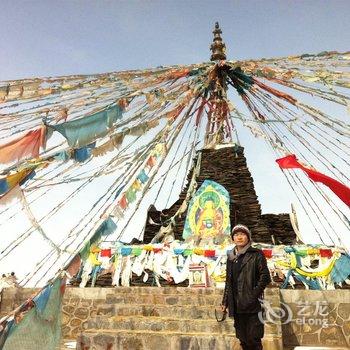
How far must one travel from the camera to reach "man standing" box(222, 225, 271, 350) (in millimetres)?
4684

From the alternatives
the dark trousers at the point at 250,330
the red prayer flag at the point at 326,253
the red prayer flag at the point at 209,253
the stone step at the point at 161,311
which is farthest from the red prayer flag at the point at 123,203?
the dark trousers at the point at 250,330

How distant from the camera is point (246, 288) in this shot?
4.79 metres

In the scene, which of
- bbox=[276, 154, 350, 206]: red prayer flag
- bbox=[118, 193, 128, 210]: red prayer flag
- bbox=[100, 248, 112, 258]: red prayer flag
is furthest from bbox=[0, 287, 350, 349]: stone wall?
bbox=[276, 154, 350, 206]: red prayer flag

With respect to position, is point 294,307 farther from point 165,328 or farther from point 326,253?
point 165,328

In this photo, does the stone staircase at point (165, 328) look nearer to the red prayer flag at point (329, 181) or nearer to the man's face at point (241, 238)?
the man's face at point (241, 238)

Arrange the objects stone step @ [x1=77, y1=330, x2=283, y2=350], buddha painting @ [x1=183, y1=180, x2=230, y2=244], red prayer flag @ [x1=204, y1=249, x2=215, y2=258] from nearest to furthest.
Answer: stone step @ [x1=77, y1=330, x2=283, y2=350]
red prayer flag @ [x1=204, y1=249, x2=215, y2=258]
buddha painting @ [x1=183, y1=180, x2=230, y2=244]

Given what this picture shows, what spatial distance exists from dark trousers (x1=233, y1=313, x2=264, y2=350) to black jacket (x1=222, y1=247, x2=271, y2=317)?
0.32 feet

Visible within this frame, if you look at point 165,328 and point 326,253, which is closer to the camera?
point 165,328

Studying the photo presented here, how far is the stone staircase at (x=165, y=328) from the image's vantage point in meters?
7.06

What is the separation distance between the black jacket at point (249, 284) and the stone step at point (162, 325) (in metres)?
2.91

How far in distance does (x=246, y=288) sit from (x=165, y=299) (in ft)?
17.3

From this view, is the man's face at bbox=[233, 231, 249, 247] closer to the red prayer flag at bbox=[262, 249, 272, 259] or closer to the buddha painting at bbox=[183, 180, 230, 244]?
the red prayer flag at bbox=[262, 249, 272, 259]

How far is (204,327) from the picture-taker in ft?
25.1

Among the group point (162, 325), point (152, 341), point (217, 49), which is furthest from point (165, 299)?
point (217, 49)
